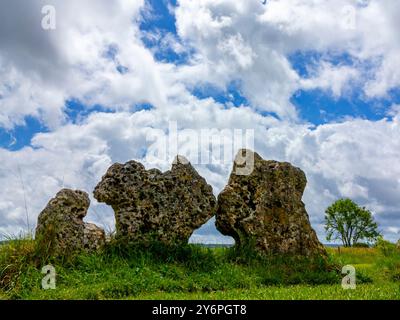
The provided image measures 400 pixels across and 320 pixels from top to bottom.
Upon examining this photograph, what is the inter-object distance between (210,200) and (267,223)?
82.4 inches

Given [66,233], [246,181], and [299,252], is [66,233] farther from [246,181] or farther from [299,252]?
[299,252]

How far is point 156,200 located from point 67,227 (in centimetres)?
267

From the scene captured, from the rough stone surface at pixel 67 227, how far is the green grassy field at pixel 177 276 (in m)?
0.37

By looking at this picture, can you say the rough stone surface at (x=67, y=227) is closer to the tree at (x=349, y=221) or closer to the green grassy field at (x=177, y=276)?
the green grassy field at (x=177, y=276)

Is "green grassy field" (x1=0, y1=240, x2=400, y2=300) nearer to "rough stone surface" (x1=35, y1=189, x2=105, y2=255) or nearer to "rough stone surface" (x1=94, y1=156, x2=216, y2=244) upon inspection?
"rough stone surface" (x1=35, y1=189, x2=105, y2=255)

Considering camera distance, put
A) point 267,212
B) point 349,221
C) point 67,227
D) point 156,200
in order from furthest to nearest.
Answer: point 349,221, point 267,212, point 156,200, point 67,227

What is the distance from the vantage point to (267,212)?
16891 mm

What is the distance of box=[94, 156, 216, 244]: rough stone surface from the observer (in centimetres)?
1499

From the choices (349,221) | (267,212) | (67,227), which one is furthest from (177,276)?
(349,221)

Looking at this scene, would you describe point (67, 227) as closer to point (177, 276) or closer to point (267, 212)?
point (177, 276)

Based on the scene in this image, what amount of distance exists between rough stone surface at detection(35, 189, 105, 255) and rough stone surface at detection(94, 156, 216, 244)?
0.58m

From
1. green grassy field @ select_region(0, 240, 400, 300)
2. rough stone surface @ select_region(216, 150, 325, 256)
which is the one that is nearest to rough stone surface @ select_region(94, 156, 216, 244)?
green grassy field @ select_region(0, 240, 400, 300)

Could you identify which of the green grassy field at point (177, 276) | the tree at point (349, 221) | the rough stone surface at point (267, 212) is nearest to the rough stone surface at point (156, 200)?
the green grassy field at point (177, 276)

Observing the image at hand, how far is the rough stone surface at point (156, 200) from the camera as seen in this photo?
15.0m
